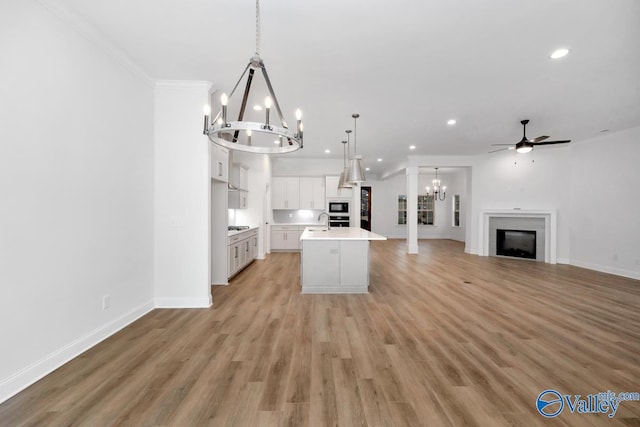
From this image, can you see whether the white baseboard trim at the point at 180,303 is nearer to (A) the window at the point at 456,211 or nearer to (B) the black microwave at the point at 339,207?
(B) the black microwave at the point at 339,207

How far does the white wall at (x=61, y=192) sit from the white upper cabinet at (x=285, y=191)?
17.5 ft

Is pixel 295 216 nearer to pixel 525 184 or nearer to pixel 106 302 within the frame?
pixel 106 302

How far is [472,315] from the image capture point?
3295 mm

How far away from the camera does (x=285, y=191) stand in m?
8.45

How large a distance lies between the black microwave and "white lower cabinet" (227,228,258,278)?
271 cm

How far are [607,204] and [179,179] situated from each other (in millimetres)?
8282

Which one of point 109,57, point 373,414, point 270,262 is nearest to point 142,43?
point 109,57

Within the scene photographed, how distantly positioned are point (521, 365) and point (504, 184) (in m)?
6.67

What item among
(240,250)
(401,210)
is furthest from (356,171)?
(401,210)

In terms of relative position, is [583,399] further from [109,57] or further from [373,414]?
[109,57]

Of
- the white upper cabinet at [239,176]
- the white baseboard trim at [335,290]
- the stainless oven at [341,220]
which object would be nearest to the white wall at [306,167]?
the stainless oven at [341,220]

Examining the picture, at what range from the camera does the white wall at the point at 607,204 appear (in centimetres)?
521

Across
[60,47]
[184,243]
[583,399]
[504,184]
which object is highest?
[60,47]

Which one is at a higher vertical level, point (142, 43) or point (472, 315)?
point (142, 43)
